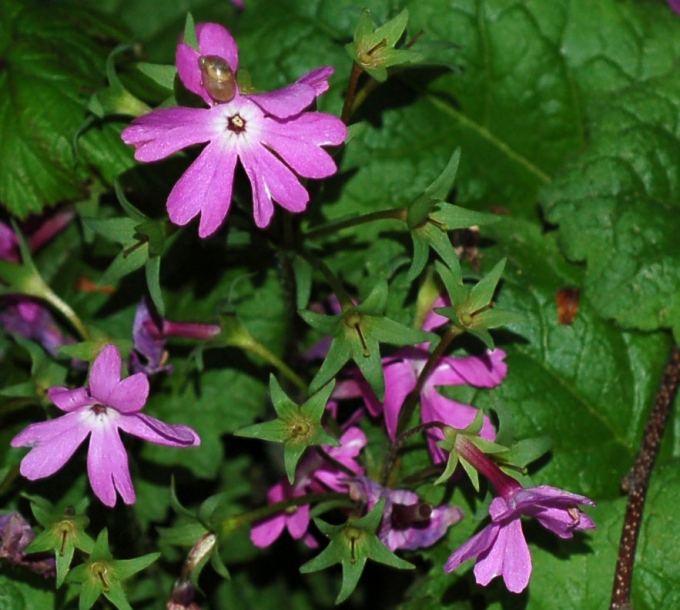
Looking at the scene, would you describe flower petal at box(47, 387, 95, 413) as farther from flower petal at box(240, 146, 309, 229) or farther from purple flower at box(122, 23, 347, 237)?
flower petal at box(240, 146, 309, 229)

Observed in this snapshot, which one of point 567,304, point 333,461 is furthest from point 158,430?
point 567,304

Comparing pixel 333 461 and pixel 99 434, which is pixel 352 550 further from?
pixel 99 434

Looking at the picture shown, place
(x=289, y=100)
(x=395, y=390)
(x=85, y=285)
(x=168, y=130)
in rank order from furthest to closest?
(x=85, y=285), (x=395, y=390), (x=168, y=130), (x=289, y=100)

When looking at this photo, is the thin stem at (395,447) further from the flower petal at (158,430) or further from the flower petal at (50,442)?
the flower petal at (50,442)

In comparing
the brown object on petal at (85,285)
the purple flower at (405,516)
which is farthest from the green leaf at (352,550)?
the brown object on petal at (85,285)

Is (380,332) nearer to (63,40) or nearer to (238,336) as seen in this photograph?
(238,336)
